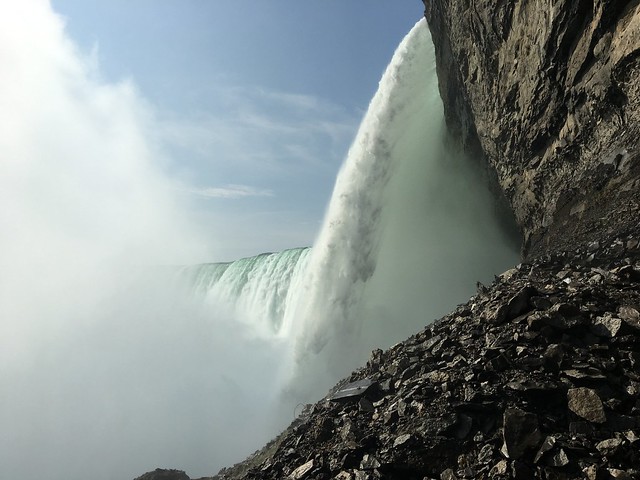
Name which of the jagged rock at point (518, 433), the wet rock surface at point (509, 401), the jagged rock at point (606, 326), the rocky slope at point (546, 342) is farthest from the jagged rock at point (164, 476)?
the jagged rock at point (606, 326)

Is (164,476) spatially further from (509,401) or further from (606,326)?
(606,326)

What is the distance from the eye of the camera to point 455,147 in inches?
712

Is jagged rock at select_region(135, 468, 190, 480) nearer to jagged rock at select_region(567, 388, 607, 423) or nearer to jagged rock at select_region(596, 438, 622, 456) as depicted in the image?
jagged rock at select_region(567, 388, 607, 423)

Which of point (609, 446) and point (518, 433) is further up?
point (518, 433)

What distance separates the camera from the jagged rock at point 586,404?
3644 mm

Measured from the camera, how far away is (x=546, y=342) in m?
4.70

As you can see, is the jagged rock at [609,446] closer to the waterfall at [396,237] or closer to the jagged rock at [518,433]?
the jagged rock at [518,433]

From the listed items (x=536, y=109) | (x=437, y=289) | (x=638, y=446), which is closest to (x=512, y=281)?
(x=638, y=446)

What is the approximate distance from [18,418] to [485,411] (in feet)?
94.5

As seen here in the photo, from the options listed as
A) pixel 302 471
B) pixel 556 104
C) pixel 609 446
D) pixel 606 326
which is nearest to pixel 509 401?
pixel 609 446

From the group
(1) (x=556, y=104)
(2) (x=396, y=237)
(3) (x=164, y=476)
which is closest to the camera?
(1) (x=556, y=104)

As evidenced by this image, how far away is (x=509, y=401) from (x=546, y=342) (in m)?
0.98

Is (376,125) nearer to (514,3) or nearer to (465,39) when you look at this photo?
(465,39)


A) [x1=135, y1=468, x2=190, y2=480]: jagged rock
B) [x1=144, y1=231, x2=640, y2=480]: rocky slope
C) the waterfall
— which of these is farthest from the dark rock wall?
[x1=135, y1=468, x2=190, y2=480]: jagged rock
